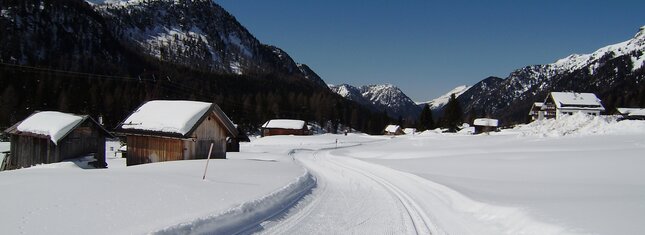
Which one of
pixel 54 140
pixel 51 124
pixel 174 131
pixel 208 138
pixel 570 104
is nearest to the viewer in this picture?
pixel 174 131

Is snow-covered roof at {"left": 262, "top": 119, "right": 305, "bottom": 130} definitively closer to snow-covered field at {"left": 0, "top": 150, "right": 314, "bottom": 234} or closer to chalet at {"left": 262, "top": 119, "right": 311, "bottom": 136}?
chalet at {"left": 262, "top": 119, "right": 311, "bottom": 136}

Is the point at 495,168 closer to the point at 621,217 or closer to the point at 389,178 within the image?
the point at 389,178

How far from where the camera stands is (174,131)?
26.2 m

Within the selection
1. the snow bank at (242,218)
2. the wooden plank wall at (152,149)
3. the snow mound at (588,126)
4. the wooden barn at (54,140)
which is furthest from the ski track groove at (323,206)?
the snow mound at (588,126)

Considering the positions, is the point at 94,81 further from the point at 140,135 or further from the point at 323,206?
the point at 323,206

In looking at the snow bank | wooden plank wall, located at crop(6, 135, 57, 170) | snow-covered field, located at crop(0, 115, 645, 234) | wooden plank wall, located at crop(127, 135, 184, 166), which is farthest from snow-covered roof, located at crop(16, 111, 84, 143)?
the snow bank

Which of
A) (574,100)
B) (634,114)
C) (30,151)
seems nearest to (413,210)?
(30,151)

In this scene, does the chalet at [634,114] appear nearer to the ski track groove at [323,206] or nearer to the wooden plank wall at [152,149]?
the ski track groove at [323,206]

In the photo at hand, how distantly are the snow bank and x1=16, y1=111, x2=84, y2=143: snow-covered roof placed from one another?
23.4m

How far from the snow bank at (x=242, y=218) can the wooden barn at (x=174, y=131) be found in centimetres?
1530

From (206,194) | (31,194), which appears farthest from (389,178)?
(31,194)

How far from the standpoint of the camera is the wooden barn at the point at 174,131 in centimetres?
2677

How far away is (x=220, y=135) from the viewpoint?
29.8 metres

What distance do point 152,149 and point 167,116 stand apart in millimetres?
2625
